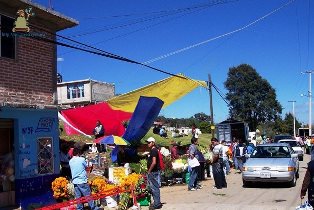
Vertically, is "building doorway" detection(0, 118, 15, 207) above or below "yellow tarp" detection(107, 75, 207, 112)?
below

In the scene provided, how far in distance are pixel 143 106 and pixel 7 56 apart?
302 inches

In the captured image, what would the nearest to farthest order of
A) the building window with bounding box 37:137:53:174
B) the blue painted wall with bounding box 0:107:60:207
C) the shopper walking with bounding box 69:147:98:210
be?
the shopper walking with bounding box 69:147:98:210
the blue painted wall with bounding box 0:107:60:207
the building window with bounding box 37:137:53:174

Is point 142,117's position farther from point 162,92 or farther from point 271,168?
point 271,168

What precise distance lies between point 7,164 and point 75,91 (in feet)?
181

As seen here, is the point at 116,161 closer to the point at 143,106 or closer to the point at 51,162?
the point at 143,106

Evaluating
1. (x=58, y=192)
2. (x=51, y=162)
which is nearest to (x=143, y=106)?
(x=51, y=162)

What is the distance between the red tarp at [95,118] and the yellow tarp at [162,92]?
52cm

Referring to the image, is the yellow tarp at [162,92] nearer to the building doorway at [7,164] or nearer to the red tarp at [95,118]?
the red tarp at [95,118]

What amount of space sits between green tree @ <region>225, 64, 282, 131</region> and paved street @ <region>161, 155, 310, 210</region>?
199 feet

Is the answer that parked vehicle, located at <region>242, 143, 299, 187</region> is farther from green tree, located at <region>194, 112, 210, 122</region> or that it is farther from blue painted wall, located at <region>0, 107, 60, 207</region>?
green tree, located at <region>194, 112, 210, 122</region>

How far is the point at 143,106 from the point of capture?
1812 centimetres

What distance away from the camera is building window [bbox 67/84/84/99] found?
6556cm

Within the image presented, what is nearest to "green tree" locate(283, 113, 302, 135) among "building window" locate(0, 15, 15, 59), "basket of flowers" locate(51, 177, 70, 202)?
"basket of flowers" locate(51, 177, 70, 202)

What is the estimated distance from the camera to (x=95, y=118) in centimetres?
2019
